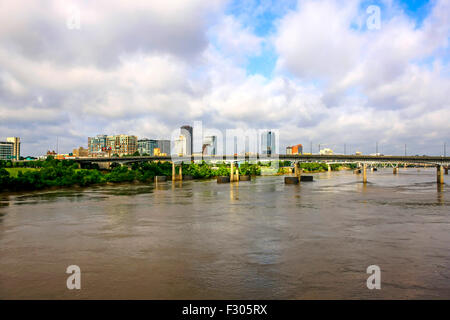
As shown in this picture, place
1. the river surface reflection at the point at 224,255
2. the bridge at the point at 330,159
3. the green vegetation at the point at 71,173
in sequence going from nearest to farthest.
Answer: the river surface reflection at the point at 224,255, the green vegetation at the point at 71,173, the bridge at the point at 330,159

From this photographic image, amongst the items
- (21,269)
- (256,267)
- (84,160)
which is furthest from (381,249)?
(84,160)

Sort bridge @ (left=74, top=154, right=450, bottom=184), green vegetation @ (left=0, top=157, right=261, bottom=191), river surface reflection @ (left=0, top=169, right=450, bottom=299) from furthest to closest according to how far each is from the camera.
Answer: bridge @ (left=74, top=154, right=450, bottom=184)
green vegetation @ (left=0, top=157, right=261, bottom=191)
river surface reflection @ (left=0, top=169, right=450, bottom=299)

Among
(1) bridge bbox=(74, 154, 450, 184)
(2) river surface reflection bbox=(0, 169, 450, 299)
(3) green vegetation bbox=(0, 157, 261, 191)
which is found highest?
(1) bridge bbox=(74, 154, 450, 184)

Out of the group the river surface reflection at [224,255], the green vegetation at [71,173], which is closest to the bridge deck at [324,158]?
the green vegetation at [71,173]

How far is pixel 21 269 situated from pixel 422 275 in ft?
74.1

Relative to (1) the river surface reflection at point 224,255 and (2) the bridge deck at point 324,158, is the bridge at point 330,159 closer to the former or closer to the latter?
(2) the bridge deck at point 324,158

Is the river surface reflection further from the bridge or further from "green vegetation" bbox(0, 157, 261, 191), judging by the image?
the bridge

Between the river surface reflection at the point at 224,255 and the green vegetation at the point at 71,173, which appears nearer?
the river surface reflection at the point at 224,255

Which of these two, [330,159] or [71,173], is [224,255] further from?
[330,159]

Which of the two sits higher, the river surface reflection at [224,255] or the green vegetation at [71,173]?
the green vegetation at [71,173]

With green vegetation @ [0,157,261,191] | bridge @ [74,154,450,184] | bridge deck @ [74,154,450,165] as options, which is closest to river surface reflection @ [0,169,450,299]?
green vegetation @ [0,157,261,191]

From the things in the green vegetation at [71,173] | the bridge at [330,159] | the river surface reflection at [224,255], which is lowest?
the river surface reflection at [224,255]

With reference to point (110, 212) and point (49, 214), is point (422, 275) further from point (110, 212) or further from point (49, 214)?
point (49, 214)
